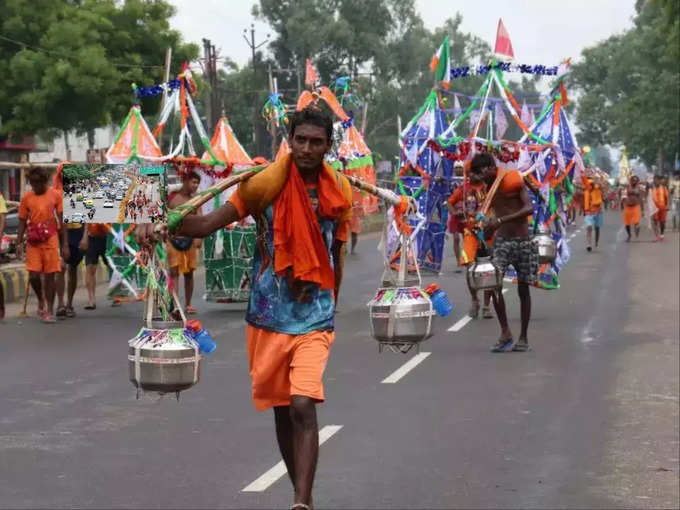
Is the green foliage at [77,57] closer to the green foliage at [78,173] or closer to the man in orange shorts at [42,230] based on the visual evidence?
the man in orange shorts at [42,230]

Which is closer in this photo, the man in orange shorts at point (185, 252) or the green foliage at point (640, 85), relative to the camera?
the man in orange shorts at point (185, 252)

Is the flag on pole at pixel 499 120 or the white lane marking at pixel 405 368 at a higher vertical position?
the flag on pole at pixel 499 120

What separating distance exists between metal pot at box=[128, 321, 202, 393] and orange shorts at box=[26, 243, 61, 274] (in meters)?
11.8

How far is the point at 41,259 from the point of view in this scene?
1695cm

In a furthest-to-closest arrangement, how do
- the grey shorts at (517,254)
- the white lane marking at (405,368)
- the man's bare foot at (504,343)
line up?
the man's bare foot at (504,343), the grey shorts at (517,254), the white lane marking at (405,368)

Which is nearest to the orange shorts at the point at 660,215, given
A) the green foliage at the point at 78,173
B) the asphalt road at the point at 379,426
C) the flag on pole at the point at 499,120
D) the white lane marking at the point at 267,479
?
the flag on pole at the point at 499,120

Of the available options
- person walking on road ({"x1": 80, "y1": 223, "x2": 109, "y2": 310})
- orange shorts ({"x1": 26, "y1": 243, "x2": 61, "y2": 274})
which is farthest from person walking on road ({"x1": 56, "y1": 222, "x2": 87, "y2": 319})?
orange shorts ({"x1": 26, "y1": 243, "x2": 61, "y2": 274})

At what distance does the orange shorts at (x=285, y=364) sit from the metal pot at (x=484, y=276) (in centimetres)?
690

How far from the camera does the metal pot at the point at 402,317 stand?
607 centimetres

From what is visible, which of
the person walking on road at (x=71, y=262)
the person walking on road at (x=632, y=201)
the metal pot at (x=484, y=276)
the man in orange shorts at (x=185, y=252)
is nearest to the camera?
the metal pot at (x=484, y=276)

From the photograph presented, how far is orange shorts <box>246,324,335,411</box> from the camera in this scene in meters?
5.76

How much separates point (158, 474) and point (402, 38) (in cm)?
7547

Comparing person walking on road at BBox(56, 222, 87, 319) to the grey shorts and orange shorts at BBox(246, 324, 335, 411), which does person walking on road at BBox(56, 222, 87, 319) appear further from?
orange shorts at BBox(246, 324, 335, 411)

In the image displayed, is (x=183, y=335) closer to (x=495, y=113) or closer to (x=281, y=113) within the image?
(x=281, y=113)
